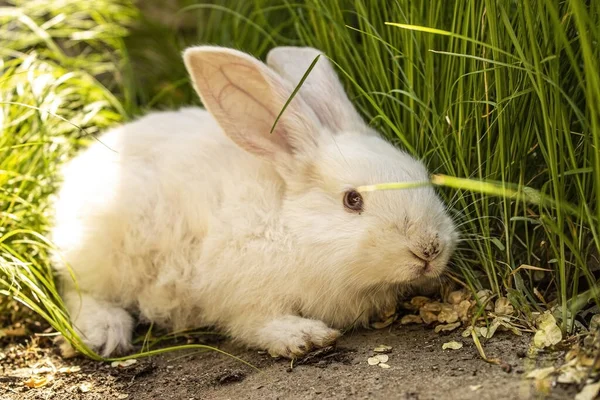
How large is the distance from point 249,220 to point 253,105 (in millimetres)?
516

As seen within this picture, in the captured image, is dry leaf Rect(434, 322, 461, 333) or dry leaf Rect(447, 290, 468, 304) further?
dry leaf Rect(447, 290, 468, 304)

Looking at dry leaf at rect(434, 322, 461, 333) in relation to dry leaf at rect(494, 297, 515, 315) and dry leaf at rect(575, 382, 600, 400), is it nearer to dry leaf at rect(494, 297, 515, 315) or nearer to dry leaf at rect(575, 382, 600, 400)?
dry leaf at rect(494, 297, 515, 315)

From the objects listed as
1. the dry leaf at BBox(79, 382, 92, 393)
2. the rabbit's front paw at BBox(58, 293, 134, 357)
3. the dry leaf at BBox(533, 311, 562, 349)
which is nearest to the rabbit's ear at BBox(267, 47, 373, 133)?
the dry leaf at BBox(533, 311, 562, 349)

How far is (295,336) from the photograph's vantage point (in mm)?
3115

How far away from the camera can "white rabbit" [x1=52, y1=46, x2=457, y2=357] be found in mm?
3055

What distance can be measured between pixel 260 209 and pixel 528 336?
125cm

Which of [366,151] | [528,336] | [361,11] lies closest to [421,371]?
[528,336]

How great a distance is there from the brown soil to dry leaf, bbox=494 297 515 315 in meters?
0.13

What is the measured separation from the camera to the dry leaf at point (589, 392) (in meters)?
2.24

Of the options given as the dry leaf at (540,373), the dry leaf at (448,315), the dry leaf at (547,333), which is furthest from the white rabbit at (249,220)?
the dry leaf at (540,373)

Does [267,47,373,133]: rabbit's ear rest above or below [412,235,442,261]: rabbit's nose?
above

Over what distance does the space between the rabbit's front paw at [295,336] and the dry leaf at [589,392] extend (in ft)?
3.55

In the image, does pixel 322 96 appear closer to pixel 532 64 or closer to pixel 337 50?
pixel 337 50

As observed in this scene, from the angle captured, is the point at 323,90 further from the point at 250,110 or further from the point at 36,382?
the point at 36,382
